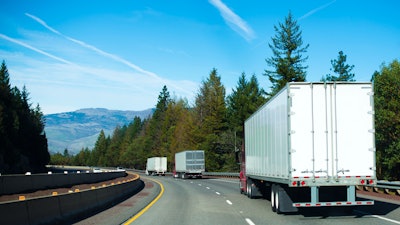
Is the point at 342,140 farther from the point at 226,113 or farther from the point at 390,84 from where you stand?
the point at 226,113

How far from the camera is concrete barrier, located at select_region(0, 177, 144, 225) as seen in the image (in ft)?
31.5

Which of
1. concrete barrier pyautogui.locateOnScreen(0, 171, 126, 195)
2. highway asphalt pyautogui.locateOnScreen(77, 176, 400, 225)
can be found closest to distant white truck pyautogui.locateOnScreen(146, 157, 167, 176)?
concrete barrier pyautogui.locateOnScreen(0, 171, 126, 195)

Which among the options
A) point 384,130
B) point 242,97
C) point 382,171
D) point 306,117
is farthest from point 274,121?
point 242,97

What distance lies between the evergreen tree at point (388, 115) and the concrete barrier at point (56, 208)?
109ft

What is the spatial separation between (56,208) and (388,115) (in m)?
39.5

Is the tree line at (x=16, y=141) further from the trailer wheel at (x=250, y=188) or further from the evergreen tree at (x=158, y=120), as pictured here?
the trailer wheel at (x=250, y=188)

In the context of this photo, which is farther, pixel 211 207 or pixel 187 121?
pixel 187 121

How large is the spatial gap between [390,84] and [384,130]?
15.4 ft

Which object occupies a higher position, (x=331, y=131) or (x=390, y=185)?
(x=331, y=131)

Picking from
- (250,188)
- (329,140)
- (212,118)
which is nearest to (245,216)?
(329,140)

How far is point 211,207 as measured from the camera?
18.5 m

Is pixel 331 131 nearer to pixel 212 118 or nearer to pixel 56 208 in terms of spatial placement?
pixel 56 208

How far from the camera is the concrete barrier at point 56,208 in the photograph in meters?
9.60

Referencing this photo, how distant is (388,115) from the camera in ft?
147
